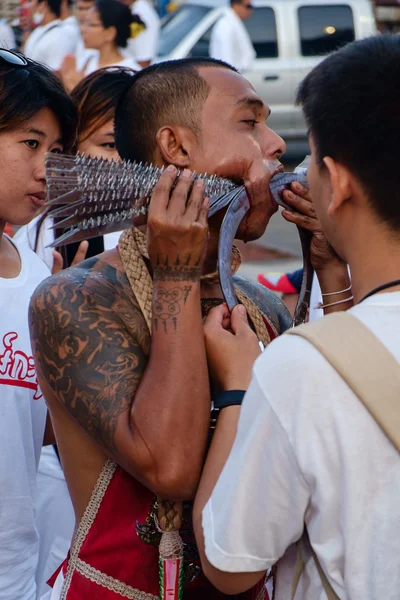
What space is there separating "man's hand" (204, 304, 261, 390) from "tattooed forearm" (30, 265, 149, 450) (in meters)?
0.19

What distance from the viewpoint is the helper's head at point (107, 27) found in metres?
6.95

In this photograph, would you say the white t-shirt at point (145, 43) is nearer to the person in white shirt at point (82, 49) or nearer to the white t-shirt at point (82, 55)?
the person in white shirt at point (82, 49)

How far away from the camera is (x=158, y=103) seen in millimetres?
2674

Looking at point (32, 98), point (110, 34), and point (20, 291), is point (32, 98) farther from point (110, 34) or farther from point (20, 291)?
point (110, 34)

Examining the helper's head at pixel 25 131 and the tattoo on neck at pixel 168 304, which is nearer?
the tattoo on neck at pixel 168 304

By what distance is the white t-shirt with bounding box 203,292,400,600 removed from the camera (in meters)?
1.55

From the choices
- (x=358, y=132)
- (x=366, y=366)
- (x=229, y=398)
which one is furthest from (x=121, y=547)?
(x=358, y=132)

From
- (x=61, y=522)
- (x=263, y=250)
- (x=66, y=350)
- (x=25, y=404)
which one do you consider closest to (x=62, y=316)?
(x=66, y=350)

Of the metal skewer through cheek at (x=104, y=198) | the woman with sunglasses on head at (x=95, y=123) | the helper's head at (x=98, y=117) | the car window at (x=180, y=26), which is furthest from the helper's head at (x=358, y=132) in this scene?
the car window at (x=180, y=26)

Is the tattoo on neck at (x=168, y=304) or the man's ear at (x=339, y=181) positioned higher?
the man's ear at (x=339, y=181)

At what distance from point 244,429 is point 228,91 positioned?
1312mm

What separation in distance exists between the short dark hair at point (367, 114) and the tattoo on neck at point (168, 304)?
0.57 m

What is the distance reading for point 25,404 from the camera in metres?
2.77

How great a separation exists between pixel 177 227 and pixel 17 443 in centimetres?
103
